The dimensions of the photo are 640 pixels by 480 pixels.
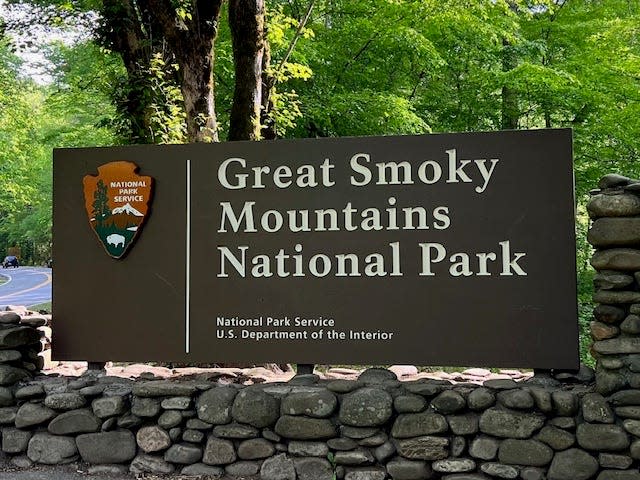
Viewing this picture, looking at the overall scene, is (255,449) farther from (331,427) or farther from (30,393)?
(30,393)

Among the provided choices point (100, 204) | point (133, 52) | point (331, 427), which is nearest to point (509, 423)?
point (331, 427)

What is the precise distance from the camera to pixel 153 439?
14.0ft

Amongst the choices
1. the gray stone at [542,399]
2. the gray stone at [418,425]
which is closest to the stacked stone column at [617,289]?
the gray stone at [542,399]

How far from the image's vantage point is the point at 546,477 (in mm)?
3803

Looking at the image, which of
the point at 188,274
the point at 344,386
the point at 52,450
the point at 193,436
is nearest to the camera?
the point at 344,386

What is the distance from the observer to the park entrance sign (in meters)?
4.14

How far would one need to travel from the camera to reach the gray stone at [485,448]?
387 cm

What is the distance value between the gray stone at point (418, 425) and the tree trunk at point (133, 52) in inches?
214

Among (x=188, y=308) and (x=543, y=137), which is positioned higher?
(x=543, y=137)

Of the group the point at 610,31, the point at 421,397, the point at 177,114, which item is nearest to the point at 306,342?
the point at 421,397

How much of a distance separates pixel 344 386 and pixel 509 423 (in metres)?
1.08

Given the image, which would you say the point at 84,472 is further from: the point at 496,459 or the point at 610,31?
the point at 610,31

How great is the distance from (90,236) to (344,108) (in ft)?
19.6

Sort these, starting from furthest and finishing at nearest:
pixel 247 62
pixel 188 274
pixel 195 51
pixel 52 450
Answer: pixel 195 51 → pixel 247 62 → pixel 188 274 → pixel 52 450
